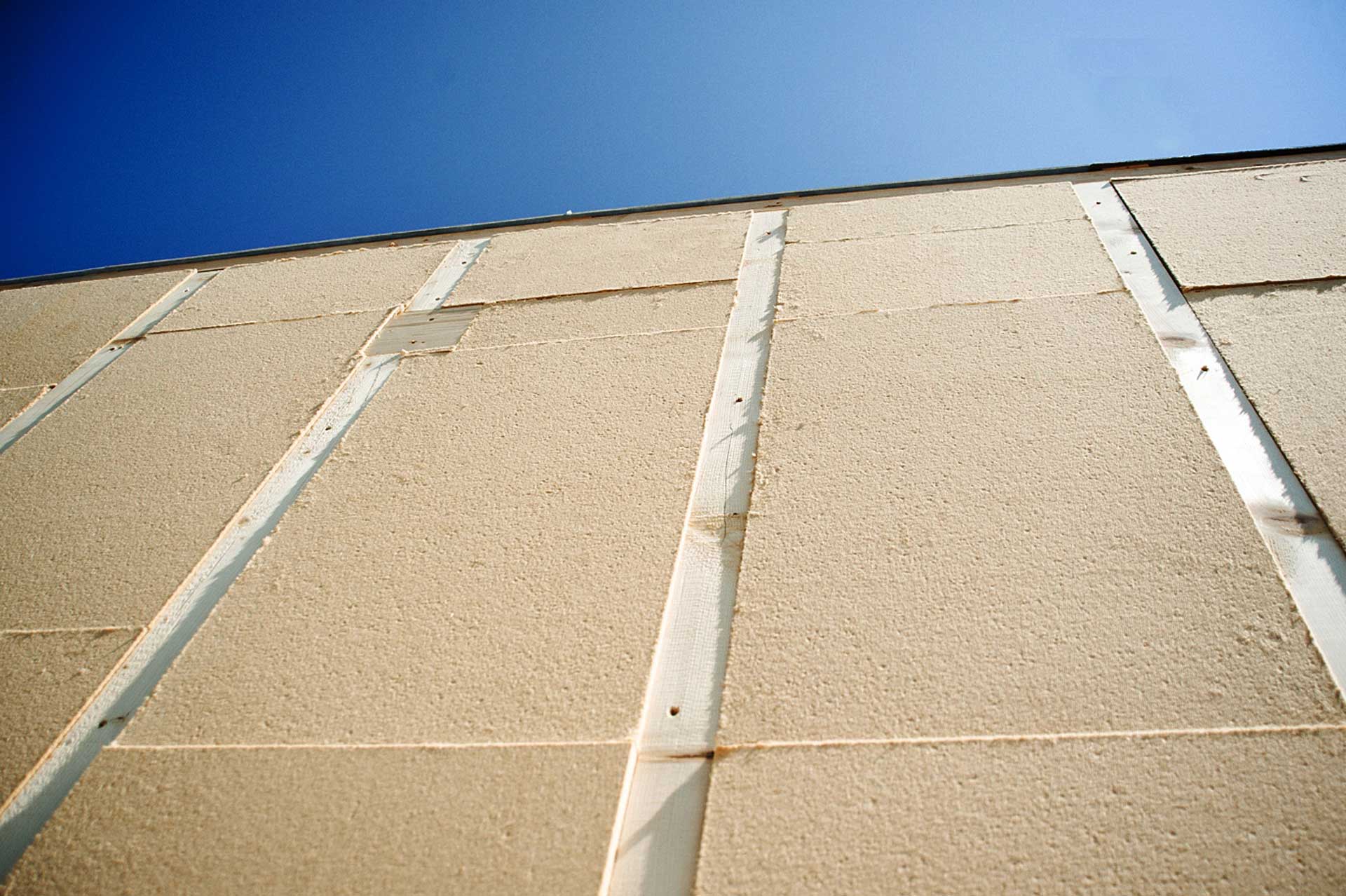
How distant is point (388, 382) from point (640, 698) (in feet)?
4.13

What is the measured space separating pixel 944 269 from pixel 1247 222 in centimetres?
80

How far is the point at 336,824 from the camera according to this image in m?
1.04

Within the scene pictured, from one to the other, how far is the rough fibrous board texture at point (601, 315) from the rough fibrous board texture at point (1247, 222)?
1.16 m

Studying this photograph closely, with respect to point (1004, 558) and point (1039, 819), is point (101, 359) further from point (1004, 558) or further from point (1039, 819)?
point (1039, 819)

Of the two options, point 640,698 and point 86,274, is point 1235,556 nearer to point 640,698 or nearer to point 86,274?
point 640,698

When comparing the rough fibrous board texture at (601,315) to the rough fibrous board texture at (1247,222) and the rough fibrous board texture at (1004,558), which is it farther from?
the rough fibrous board texture at (1247,222)

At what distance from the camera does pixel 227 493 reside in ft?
5.69

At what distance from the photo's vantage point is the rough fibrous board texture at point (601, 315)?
212 cm

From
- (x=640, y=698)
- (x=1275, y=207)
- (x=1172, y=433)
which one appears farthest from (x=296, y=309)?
(x=1275, y=207)

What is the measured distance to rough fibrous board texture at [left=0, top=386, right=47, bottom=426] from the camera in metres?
2.25

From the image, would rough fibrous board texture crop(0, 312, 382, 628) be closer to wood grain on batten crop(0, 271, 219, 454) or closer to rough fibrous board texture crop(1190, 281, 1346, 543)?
wood grain on batten crop(0, 271, 219, 454)

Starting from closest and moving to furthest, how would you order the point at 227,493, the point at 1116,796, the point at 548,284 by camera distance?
1. the point at 1116,796
2. the point at 227,493
3. the point at 548,284

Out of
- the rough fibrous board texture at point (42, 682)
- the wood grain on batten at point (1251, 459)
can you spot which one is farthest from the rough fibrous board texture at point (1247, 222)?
the rough fibrous board texture at point (42, 682)

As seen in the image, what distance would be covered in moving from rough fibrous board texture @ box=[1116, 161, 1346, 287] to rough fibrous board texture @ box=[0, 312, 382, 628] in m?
2.23
